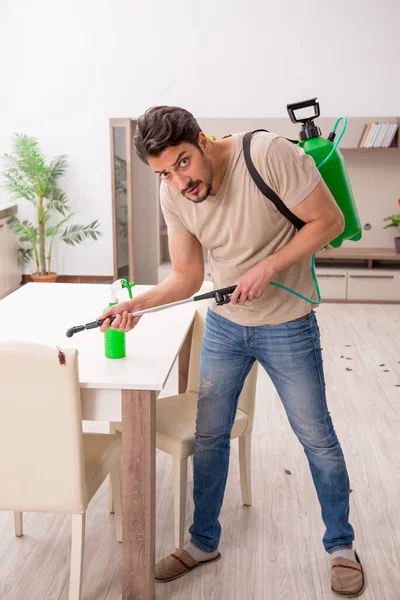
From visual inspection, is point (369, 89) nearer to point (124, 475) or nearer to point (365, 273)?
point (365, 273)

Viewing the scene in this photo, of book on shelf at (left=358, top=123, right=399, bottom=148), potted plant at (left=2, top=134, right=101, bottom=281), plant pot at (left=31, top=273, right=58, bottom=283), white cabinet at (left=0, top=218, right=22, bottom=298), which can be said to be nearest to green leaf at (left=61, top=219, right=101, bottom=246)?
potted plant at (left=2, top=134, right=101, bottom=281)

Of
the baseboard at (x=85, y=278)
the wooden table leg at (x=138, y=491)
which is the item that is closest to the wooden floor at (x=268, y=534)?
the wooden table leg at (x=138, y=491)

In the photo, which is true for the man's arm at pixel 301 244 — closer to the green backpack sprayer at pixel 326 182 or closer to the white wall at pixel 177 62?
the green backpack sprayer at pixel 326 182

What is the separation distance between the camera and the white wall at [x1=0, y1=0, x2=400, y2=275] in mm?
6082

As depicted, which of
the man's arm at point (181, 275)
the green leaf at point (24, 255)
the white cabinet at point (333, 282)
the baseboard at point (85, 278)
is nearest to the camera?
the man's arm at point (181, 275)

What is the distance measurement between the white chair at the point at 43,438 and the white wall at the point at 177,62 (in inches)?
191

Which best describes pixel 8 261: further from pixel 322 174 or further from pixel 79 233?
pixel 322 174

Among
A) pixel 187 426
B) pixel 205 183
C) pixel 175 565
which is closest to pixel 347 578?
pixel 175 565

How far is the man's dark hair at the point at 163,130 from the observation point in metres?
1.82

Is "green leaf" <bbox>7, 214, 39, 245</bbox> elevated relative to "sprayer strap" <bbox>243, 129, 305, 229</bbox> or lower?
lower

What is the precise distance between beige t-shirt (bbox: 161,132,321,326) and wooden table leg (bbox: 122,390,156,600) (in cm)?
40

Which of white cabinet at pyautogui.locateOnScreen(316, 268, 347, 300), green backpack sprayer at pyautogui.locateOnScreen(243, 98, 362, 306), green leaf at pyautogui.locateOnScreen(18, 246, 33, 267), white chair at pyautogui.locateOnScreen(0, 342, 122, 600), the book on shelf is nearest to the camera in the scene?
white chair at pyautogui.locateOnScreen(0, 342, 122, 600)

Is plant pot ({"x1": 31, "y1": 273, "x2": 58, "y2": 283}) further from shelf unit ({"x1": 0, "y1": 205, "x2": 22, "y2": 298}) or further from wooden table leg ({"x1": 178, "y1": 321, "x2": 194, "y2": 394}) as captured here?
wooden table leg ({"x1": 178, "y1": 321, "x2": 194, "y2": 394})

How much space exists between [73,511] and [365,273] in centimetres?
449
